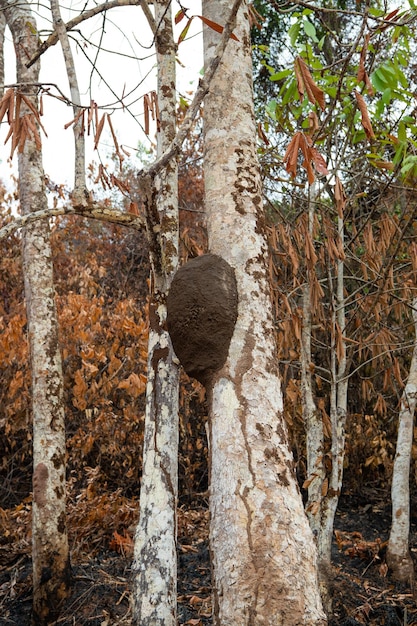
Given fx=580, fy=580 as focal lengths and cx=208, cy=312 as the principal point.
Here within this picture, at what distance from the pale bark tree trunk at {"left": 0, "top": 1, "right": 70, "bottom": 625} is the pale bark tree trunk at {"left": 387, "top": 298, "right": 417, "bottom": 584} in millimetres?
2487

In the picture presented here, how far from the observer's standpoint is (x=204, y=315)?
161cm

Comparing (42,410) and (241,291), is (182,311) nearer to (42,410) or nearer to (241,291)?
(241,291)

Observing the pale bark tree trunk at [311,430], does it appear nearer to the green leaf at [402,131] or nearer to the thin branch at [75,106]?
the green leaf at [402,131]

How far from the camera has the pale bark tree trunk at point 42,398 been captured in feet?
11.9

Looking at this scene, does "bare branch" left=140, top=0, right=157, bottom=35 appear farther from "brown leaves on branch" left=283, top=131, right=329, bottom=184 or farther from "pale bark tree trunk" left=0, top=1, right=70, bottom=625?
"brown leaves on branch" left=283, top=131, right=329, bottom=184

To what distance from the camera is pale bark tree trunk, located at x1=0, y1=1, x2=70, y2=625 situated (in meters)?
3.62

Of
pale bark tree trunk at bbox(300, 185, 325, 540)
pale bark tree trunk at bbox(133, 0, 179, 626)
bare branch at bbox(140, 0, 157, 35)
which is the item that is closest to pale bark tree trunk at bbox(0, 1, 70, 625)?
bare branch at bbox(140, 0, 157, 35)

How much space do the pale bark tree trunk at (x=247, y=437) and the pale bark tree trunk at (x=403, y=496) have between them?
3.17 metres

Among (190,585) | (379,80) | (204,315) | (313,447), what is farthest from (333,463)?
(204,315)

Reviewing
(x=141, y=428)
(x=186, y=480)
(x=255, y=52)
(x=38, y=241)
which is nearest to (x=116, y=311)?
(x=141, y=428)

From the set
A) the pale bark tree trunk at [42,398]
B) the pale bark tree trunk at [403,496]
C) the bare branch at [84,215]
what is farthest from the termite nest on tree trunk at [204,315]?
the pale bark tree trunk at [403,496]

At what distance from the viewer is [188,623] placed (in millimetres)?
3582

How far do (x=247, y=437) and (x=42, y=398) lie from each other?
2580 mm

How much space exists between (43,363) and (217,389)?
2.50 m
